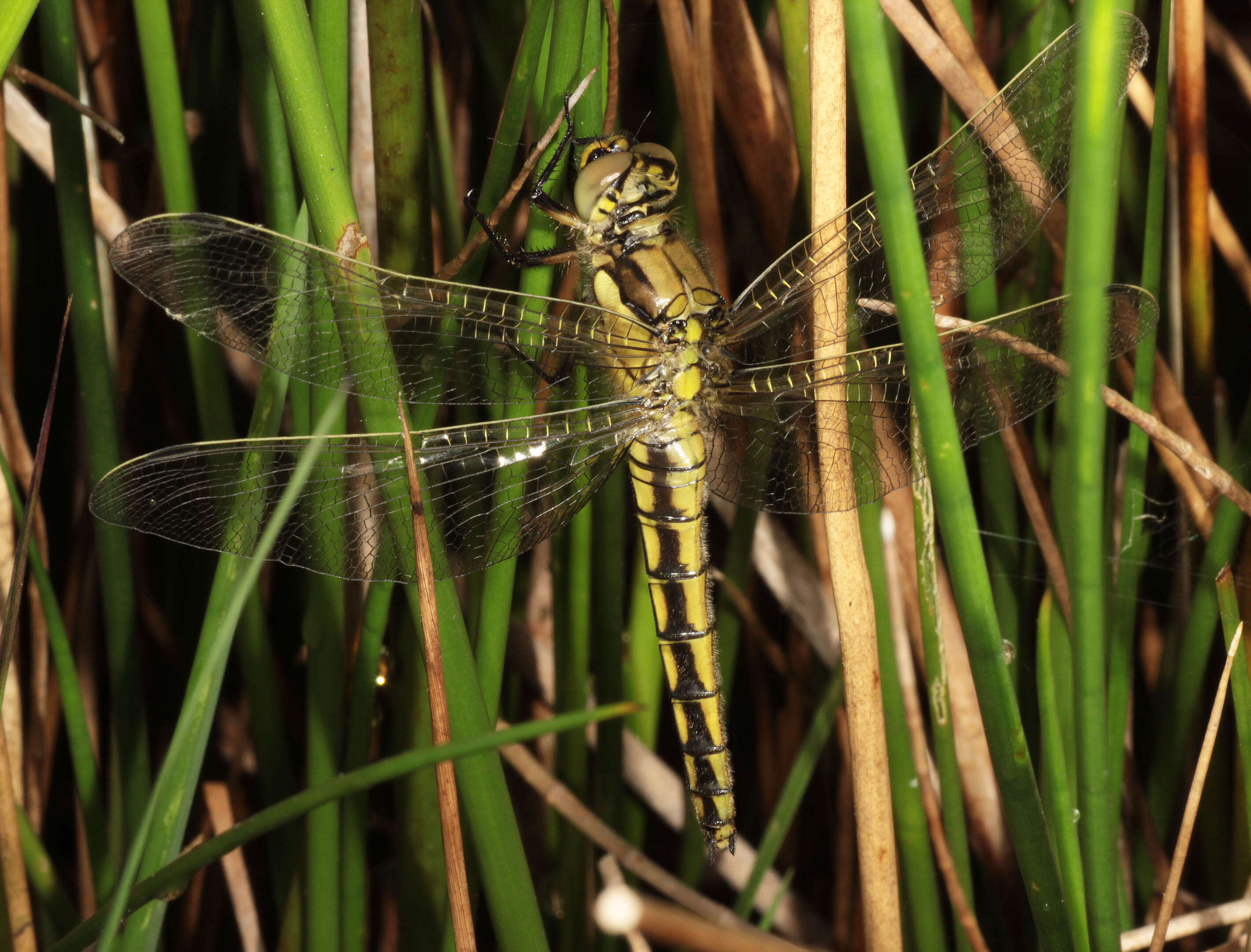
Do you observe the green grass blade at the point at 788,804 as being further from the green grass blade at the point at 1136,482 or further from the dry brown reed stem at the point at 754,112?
the dry brown reed stem at the point at 754,112

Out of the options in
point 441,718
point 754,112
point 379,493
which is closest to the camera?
point 441,718

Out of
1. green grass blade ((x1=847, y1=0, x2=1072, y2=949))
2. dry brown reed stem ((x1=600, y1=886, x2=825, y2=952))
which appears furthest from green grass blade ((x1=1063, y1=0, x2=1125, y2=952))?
dry brown reed stem ((x1=600, y1=886, x2=825, y2=952))

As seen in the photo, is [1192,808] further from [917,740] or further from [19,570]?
[19,570]

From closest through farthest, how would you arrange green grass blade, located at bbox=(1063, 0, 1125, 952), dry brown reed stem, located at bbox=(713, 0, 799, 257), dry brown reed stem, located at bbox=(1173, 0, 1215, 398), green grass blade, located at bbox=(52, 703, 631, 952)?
green grass blade, located at bbox=(1063, 0, 1125, 952), green grass blade, located at bbox=(52, 703, 631, 952), dry brown reed stem, located at bbox=(1173, 0, 1215, 398), dry brown reed stem, located at bbox=(713, 0, 799, 257)

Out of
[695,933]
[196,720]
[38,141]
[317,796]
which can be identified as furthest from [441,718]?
[38,141]

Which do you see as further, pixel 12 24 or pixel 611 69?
pixel 611 69

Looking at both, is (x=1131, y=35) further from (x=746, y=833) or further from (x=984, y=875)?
(x=746, y=833)

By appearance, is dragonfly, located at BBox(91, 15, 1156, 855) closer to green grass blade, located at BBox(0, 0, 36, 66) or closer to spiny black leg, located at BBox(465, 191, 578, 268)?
spiny black leg, located at BBox(465, 191, 578, 268)
